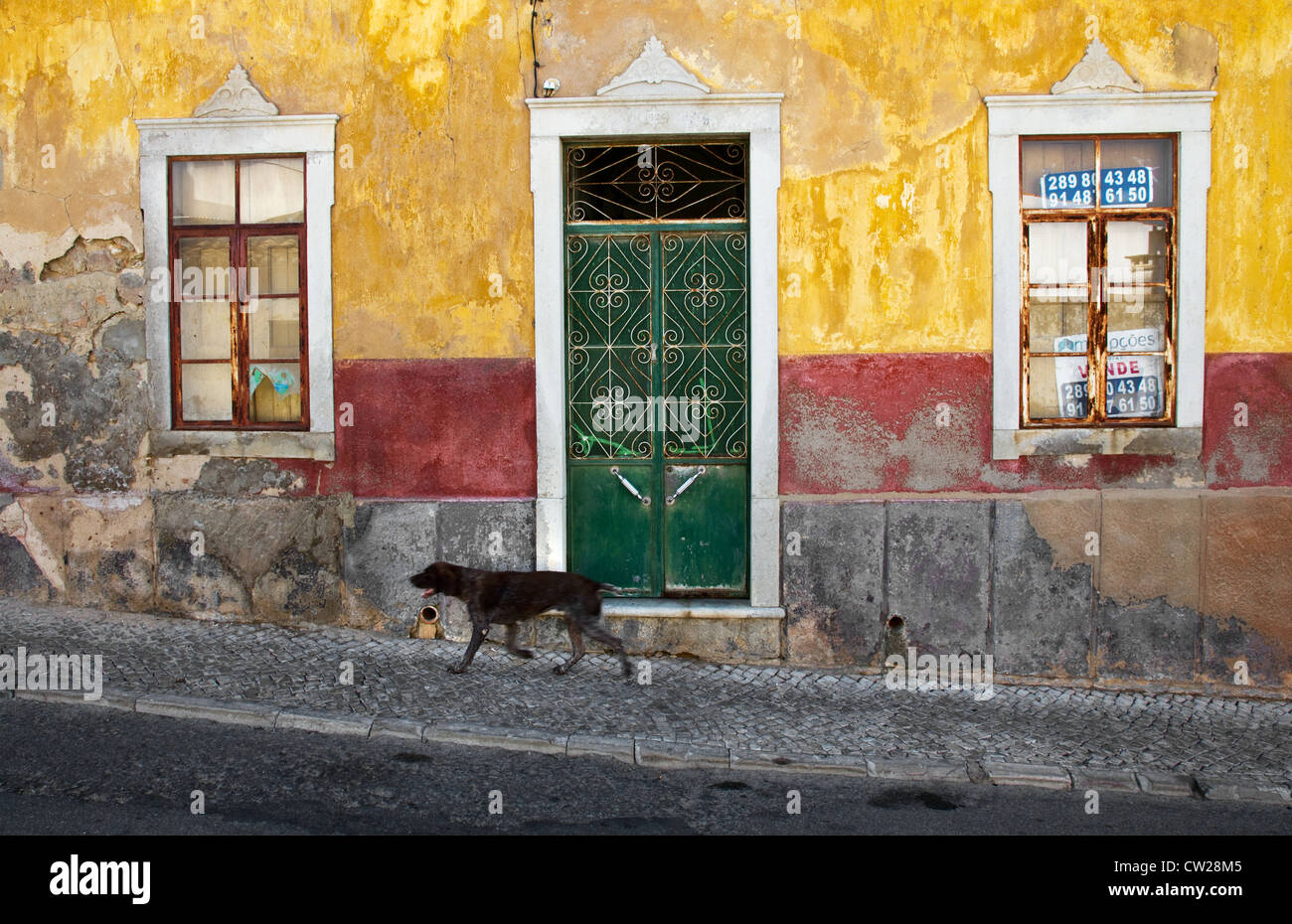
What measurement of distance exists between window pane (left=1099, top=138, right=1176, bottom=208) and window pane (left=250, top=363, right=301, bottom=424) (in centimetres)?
593

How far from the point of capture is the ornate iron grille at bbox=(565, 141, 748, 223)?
750 cm

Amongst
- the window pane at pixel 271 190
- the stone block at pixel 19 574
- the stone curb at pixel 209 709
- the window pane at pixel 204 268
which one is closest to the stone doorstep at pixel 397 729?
the stone curb at pixel 209 709

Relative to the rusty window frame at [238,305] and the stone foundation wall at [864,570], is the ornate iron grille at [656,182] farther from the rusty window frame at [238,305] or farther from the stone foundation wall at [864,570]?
the stone foundation wall at [864,570]

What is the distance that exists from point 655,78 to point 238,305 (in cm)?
349

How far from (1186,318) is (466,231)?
5.01m

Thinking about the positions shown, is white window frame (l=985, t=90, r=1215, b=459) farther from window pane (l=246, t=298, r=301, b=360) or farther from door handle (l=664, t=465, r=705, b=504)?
window pane (l=246, t=298, r=301, b=360)

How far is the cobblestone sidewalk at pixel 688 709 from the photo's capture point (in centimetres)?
548

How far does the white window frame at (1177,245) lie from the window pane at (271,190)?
4.91m

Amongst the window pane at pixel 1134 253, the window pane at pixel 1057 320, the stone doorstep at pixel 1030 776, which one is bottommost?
the stone doorstep at pixel 1030 776

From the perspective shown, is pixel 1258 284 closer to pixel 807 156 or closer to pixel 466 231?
pixel 807 156

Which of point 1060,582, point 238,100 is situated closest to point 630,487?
point 1060,582

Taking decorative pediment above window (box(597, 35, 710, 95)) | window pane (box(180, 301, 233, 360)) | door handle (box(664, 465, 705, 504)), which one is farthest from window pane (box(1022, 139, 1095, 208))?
window pane (box(180, 301, 233, 360))

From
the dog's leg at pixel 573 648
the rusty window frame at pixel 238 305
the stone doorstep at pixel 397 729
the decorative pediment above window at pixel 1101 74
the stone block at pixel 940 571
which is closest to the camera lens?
the stone doorstep at pixel 397 729
